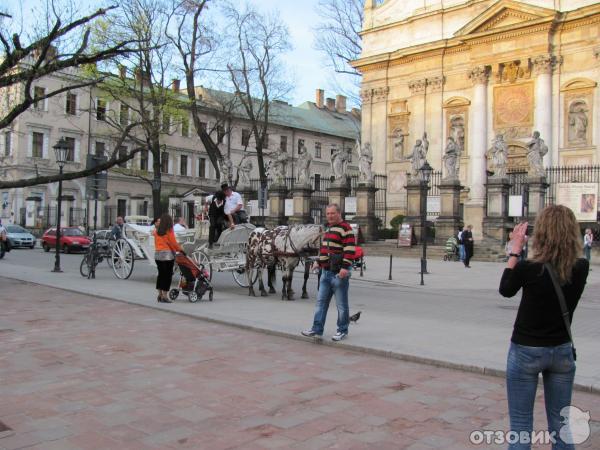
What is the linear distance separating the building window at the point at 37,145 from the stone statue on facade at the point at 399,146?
3046 centimetres

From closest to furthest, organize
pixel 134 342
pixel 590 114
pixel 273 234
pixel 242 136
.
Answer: pixel 134 342 < pixel 273 234 < pixel 590 114 < pixel 242 136

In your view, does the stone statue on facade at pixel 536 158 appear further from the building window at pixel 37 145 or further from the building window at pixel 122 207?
the building window at pixel 37 145

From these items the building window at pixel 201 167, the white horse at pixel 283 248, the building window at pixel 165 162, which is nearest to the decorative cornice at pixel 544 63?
the white horse at pixel 283 248

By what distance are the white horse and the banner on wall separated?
1899cm

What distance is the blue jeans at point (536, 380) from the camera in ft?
12.3

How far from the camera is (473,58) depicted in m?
42.2

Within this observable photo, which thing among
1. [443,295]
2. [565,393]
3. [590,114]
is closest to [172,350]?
[565,393]

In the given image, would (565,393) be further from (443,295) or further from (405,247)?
(405,247)

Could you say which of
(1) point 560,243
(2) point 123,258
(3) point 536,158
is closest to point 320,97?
(3) point 536,158

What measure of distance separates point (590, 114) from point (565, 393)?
126 feet

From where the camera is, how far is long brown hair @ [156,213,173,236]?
12539 mm

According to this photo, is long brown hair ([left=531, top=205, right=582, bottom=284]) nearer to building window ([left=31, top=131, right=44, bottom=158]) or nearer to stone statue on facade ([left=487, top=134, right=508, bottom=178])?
stone statue on facade ([left=487, top=134, right=508, bottom=178])

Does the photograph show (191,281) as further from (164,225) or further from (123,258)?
(123,258)

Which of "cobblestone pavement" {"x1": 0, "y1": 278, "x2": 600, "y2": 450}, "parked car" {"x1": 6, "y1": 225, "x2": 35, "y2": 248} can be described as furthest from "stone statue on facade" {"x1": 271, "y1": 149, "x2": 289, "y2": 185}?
"cobblestone pavement" {"x1": 0, "y1": 278, "x2": 600, "y2": 450}
